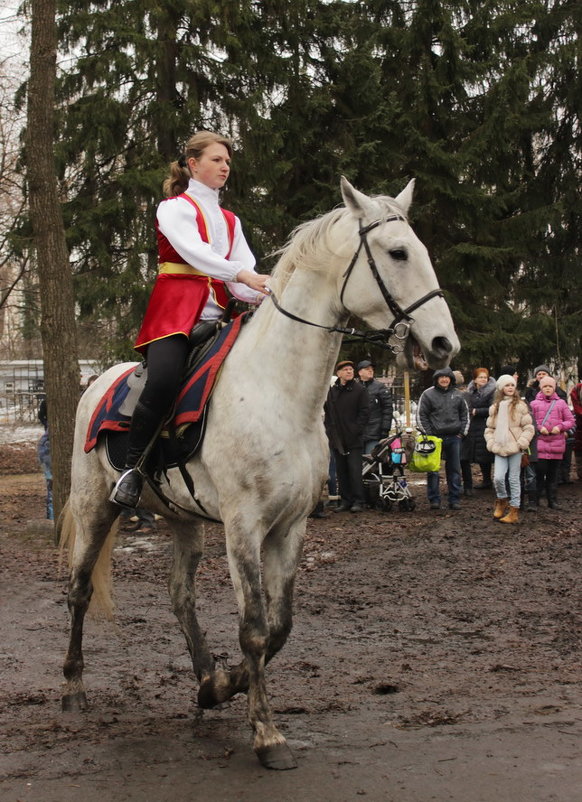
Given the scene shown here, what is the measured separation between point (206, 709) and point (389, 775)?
154 cm

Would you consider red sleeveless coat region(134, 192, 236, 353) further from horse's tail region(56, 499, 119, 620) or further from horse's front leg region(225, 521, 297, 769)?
horse's tail region(56, 499, 119, 620)

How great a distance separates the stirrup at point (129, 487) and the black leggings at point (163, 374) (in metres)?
0.41

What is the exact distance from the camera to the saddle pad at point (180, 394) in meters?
4.96

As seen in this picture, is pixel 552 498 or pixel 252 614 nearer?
pixel 252 614

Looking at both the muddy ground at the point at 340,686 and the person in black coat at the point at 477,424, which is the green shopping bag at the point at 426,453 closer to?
the person in black coat at the point at 477,424

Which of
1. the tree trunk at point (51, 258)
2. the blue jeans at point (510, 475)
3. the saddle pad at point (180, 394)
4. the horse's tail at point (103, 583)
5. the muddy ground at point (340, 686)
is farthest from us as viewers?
the blue jeans at point (510, 475)

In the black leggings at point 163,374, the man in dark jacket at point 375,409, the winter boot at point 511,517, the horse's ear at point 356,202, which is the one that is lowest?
the winter boot at point 511,517

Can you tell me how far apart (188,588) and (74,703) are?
0.97m

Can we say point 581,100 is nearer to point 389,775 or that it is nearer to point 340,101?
point 340,101

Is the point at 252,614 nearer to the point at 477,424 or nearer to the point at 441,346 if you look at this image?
the point at 441,346

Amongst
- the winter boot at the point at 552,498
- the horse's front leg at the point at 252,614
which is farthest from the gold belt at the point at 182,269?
the winter boot at the point at 552,498

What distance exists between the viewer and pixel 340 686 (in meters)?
5.66

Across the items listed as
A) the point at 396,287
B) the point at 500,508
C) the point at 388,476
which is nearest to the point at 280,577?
the point at 396,287

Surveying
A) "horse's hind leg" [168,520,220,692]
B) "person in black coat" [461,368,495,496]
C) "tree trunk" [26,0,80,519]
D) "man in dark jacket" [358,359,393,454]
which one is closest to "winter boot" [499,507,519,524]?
"person in black coat" [461,368,495,496]
